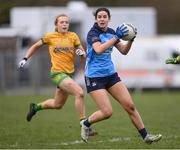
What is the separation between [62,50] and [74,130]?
69.5 inches

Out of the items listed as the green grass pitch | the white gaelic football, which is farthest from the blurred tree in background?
the white gaelic football

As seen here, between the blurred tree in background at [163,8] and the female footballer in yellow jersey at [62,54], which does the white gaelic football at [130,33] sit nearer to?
the female footballer in yellow jersey at [62,54]

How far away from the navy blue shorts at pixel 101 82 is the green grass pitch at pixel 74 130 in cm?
89

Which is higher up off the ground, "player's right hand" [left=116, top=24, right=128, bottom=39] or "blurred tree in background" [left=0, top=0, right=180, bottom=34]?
"player's right hand" [left=116, top=24, right=128, bottom=39]

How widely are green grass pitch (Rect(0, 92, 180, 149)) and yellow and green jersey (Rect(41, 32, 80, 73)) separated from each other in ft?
3.99

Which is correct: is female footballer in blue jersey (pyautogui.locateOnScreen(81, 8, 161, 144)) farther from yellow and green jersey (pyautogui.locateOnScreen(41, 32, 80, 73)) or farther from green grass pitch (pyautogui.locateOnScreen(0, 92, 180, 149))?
yellow and green jersey (pyautogui.locateOnScreen(41, 32, 80, 73))

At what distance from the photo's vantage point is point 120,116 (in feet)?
64.2

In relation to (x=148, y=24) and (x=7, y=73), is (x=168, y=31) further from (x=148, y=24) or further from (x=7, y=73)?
(x=7, y=73)

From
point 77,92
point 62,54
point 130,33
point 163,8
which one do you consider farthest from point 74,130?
point 163,8

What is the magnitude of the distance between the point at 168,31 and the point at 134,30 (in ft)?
137

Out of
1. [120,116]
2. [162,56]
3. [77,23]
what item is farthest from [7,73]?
[120,116]

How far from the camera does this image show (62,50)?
1445cm

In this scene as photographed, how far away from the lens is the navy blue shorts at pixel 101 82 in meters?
12.3

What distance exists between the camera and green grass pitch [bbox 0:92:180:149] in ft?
41.0
